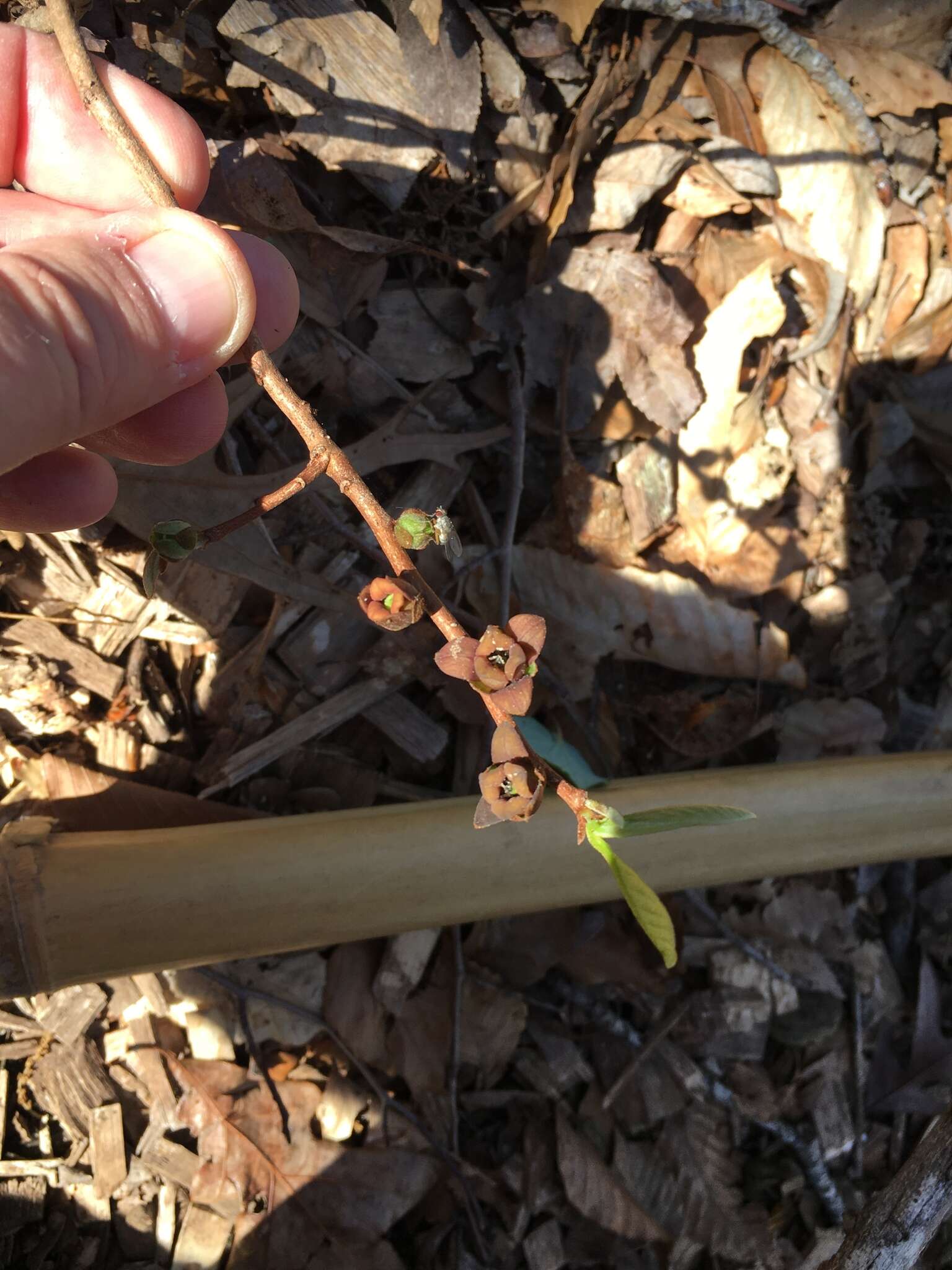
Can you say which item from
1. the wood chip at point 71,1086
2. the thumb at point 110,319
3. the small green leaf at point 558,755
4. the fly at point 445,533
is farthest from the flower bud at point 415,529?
the wood chip at point 71,1086

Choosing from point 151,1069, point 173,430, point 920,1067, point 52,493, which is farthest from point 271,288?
point 920,1067

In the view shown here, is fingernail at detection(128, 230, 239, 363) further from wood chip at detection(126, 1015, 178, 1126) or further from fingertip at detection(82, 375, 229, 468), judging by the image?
wood chip at detection(126, 1015, 178, 1126)

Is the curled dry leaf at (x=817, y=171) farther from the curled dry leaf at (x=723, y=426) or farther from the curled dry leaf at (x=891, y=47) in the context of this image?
the curled dry leaf at (x=723, y=426)

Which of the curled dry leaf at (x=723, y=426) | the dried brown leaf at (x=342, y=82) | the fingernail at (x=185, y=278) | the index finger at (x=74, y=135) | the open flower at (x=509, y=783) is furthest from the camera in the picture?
the curled dry leaf at (x=723, y=426)

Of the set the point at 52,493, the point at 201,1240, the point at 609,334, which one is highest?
the point at 609,334

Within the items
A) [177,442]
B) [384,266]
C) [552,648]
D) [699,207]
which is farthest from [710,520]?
[177,442]

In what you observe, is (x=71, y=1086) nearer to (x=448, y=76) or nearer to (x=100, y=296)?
(x=100, y=296)

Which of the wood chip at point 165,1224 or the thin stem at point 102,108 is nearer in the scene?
the thin stem at point 102,108
